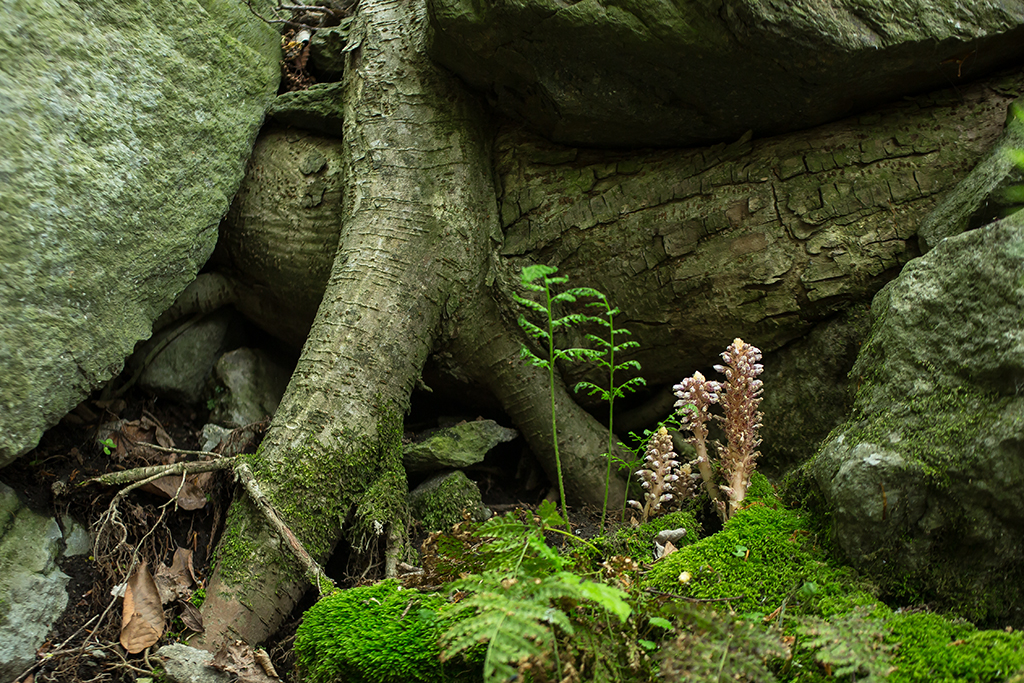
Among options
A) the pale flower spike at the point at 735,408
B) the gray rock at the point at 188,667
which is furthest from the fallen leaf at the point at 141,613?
the pale flower spike at the point at 735,408

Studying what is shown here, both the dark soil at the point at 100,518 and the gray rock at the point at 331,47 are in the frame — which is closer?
the dark soil at the point at 100,518

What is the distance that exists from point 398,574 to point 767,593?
1.55m

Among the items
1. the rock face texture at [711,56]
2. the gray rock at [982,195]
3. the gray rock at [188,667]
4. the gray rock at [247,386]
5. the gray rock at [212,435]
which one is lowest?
the gray rock at [188,667]

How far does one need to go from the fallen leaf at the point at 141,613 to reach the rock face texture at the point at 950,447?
2.89 metres

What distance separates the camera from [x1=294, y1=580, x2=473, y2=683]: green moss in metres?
2.07

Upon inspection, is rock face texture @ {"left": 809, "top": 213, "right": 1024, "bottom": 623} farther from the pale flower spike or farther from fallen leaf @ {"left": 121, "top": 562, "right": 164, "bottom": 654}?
fallen leaf @ {"left": 121, "top": 562, "right": 164, "bottom": 654}

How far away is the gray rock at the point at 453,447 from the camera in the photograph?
3.47 metres

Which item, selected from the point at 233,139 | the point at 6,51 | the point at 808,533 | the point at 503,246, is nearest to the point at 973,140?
the point at 808,533

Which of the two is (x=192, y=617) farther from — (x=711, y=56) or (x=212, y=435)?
(x=711, y=56)

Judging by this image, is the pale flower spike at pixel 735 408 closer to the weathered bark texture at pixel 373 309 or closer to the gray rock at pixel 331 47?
the weathered bark texture at pixel 373 309

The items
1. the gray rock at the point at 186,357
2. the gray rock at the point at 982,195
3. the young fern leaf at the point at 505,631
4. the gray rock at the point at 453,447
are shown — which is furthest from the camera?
the gray rock at the point at 186,357

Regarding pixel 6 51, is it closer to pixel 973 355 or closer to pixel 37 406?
pixel 37 406

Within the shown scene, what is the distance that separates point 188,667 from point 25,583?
3.25ft

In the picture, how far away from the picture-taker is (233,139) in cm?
378
